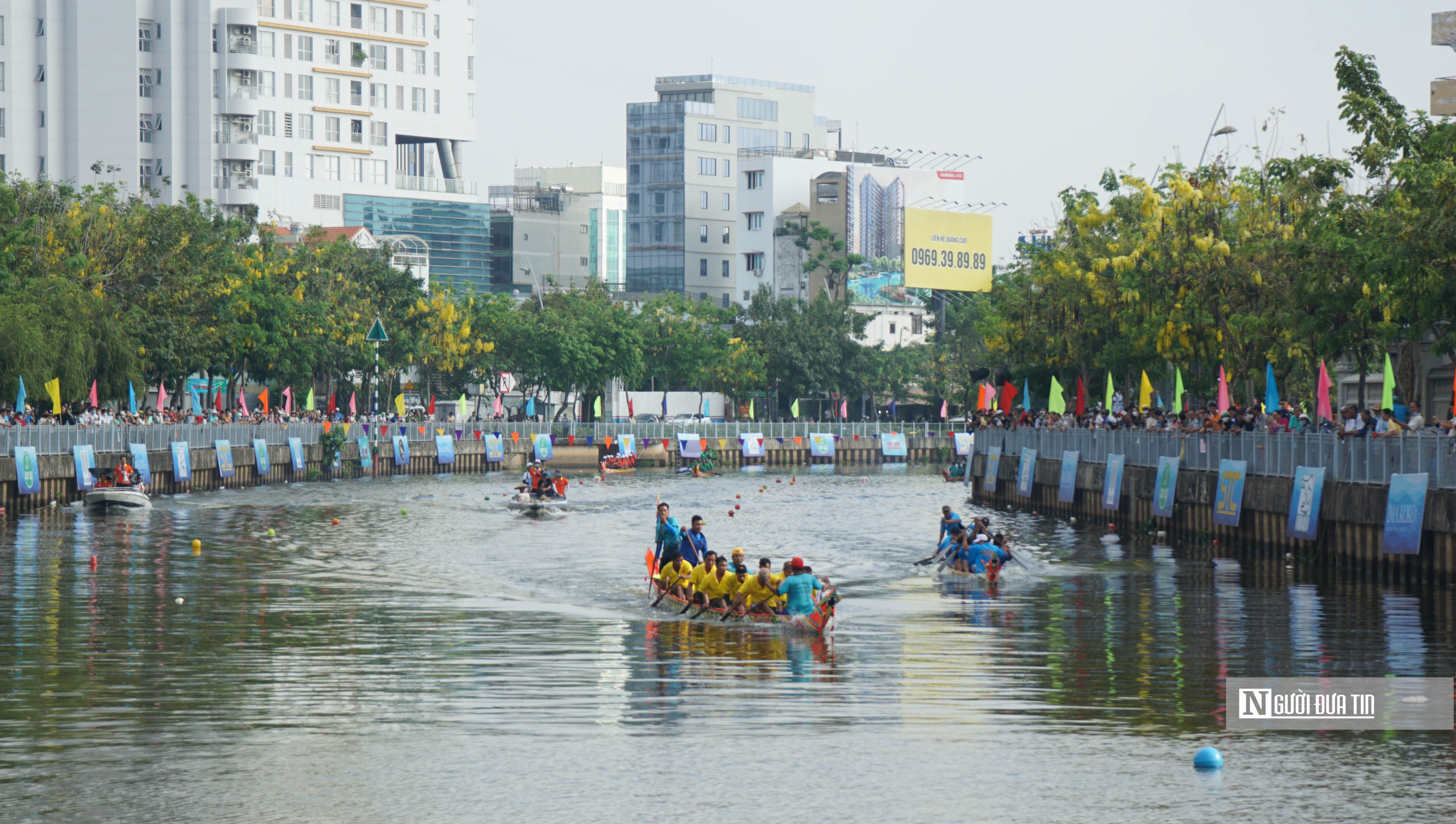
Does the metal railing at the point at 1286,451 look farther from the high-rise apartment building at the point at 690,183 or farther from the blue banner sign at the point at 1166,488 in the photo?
the high-rise apartment building at the point at 690,183

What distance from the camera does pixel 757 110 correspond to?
189750mm

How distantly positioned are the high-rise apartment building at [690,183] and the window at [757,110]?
4.9 inches

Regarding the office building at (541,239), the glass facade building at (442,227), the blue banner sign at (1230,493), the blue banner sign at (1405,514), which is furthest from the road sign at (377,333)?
the office building at (541,239)

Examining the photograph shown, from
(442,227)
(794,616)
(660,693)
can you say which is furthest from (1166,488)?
(442,227)

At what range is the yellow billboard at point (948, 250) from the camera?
461 ft

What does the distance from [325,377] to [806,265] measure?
57193 millimetres

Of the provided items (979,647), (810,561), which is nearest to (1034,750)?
(979,647)

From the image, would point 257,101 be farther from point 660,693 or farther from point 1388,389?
point 660,693

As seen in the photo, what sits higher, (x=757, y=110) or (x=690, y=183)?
(x=757, y=110)

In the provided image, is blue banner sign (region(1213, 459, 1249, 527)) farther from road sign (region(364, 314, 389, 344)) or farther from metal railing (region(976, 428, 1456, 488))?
road sign (region(364, 314, 389, 344))

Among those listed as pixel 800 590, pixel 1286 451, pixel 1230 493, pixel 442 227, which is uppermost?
pixel 442 227

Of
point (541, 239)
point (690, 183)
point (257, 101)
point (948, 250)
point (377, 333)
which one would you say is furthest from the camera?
point (690, 183)

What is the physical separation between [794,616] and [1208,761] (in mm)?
13215

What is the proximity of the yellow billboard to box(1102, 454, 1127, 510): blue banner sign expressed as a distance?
81747 mm
